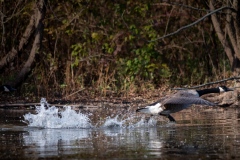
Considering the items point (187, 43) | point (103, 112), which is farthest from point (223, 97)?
point (187, 43)

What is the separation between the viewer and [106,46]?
1842 cm

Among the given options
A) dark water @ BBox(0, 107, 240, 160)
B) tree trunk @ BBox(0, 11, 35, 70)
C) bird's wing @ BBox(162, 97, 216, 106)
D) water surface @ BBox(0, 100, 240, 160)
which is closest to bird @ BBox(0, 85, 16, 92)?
tree trunk @ BBox(0, 11, 35, 70)

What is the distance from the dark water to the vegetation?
Result: 6.13 meters

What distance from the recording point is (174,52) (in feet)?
66.0

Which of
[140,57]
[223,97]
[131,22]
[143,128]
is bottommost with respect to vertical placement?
[143,128]

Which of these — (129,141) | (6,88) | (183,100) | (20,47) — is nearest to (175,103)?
(183,100)

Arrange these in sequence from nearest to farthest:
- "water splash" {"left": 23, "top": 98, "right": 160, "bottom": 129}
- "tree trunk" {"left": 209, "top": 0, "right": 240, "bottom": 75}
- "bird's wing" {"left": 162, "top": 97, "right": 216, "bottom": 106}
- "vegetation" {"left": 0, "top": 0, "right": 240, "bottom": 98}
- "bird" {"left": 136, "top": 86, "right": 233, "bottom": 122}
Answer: "water splash" {"left": 23, "top": 98, "right": 160, "bottom": 129} → "bird's wing" {"left": 162, "top": 97, "right": 216, "bottom": 106} → "bird" {"left": 136, "top": 86, "right": 233, "bottom": 122} → "tree trunk" {"left": 209, "top": 0, "right": 240, "bottom": 75} → "vegetation" {"left": 0, "top": 0, "right": 240, "bottom": 98}

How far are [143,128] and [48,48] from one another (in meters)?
10.0

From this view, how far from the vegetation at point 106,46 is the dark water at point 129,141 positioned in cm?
613

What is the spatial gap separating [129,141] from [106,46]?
10.2 metres

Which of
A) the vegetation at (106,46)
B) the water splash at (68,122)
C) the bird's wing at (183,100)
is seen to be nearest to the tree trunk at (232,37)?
the vegetation at (106,46)

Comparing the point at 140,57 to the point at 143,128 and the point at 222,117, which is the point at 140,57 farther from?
the point at 143,128

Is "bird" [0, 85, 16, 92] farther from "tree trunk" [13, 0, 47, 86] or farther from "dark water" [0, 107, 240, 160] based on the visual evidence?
"dark water" [0, 107, 240, 160]

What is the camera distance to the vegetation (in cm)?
1736
